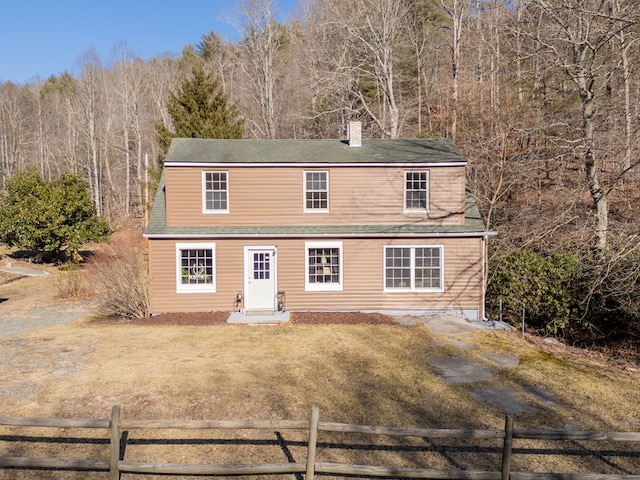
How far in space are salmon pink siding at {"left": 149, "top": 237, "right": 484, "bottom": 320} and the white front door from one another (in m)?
0.22

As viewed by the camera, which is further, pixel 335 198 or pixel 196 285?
pixel 335 198

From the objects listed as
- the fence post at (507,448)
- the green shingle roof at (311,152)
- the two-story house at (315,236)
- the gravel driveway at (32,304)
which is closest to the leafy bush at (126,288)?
the two-story house at (315,236)

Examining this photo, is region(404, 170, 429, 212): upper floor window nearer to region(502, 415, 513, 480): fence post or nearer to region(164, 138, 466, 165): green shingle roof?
region(164, 138, 466, 165): green shingle roof

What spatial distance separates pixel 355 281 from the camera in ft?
52.8

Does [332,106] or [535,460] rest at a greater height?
[332,106]

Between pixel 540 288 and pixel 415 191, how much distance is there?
5.67 metres

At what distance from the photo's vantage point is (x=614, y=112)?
62.4 feet

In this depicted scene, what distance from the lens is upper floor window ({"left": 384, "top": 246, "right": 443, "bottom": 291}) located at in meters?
16.1

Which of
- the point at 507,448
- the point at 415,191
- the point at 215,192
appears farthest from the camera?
the point at 415,191

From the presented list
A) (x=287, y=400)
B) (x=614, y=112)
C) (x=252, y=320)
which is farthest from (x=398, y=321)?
(x=614, y=112)

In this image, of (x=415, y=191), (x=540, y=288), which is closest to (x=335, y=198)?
(x=415, y=191)

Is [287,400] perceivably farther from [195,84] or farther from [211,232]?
[195,84]

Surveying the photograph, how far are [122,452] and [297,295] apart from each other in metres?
9.68

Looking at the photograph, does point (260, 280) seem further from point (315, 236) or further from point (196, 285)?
point (315, 236)
